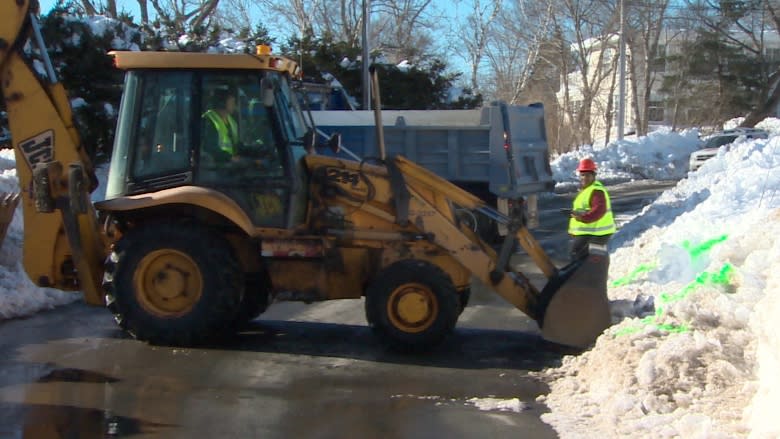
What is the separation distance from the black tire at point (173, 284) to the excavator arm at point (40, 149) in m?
0.36

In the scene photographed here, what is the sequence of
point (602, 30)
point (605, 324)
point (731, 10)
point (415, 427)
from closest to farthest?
point (415, 427) → point (605, 324) → point (602, 30) → point (731, 10)

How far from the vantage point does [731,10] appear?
4794cm

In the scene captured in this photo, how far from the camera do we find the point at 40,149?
842 centimetres

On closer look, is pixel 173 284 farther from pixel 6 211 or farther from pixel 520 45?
pixel 520 45

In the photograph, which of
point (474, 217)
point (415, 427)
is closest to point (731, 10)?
point (474, 217)

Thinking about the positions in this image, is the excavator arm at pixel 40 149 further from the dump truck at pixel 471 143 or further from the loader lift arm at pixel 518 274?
the dump truck at pixel 471 143

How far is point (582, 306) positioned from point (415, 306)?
144 cm

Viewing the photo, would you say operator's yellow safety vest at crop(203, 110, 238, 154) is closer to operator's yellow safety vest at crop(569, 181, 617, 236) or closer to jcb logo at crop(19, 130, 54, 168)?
jcb logo at crop(19, 130, 54, 168)

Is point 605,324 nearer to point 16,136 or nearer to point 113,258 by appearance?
point 113,258

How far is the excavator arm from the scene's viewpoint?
8.33 meters

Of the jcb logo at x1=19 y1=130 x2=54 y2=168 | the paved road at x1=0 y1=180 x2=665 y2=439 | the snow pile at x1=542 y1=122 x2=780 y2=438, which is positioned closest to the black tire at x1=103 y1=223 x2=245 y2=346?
the paved road at x1=0 y1=180 x2=665 y2=439

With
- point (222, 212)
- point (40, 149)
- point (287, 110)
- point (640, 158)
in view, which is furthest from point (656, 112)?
point (40, 149)

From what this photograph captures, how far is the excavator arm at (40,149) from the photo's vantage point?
8.33 m

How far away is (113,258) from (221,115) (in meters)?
1.63
